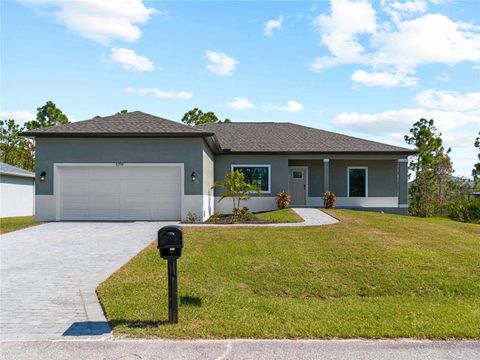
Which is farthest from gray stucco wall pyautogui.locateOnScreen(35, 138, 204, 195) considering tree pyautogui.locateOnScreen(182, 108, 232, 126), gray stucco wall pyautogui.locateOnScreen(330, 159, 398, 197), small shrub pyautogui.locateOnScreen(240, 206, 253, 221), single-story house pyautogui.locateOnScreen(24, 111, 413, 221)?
tree pyautogui.locateOnScreen(182, 108, 232, 126)

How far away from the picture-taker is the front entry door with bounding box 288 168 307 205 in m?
21.2

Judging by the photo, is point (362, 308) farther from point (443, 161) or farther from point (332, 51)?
point (443, 161)

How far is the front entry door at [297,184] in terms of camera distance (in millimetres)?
21156

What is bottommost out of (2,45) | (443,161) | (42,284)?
(42,284)

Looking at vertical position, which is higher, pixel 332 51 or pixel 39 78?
pixel 332 51

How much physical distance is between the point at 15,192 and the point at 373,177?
21470 millimetres

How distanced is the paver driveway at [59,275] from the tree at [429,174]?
19.0 m

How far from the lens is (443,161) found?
2927 cm

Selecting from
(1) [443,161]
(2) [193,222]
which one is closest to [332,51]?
(2) [193,222]

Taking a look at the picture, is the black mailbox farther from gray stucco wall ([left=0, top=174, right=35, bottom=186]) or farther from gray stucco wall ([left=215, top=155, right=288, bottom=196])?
gray stucco wall ([left=0, top=174, right=35, bottom=186])

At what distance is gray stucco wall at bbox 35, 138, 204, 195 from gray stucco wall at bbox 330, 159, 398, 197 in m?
8.70

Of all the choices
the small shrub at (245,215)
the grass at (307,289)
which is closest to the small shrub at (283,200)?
the small shrub at (245,215)

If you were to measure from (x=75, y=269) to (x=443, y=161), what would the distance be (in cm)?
2911

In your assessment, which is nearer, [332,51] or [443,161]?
[332,51]
